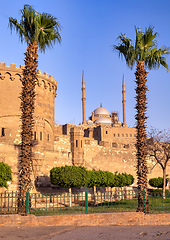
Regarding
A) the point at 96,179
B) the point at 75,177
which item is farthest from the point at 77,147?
the point at 75,177

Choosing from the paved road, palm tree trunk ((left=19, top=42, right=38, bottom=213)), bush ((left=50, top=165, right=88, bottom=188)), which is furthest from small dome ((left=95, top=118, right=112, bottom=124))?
the paved road

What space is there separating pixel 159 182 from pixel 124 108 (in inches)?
1494

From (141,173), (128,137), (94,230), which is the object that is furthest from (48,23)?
(128,137)

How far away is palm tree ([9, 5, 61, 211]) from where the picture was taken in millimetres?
14391

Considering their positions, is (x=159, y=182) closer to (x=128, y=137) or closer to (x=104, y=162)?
(x=104, y=162)

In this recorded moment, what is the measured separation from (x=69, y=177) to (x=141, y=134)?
47.1 feet

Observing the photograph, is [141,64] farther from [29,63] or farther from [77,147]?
[77,147]

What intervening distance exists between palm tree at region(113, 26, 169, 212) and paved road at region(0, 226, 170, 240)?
8.01 feet

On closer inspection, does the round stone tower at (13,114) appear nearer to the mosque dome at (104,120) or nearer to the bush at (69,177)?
the bush at (69,177)

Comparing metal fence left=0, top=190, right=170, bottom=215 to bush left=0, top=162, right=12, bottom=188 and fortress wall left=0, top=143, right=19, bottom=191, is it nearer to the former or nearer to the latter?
bush left=0, top=162, right=12, bottom=188

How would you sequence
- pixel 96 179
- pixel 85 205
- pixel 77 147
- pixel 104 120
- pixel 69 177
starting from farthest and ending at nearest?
pixel 104 120 < pixel 77 147 < pixel 96 179 < pixel 69 177 < pixel 85 205

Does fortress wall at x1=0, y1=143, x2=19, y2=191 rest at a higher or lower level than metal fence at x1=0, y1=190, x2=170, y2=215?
higher

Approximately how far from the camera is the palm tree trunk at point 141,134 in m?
14.3

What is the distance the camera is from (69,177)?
28.2 meters
